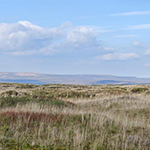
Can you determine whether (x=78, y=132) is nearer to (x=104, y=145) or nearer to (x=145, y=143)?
(x=104, y=145)

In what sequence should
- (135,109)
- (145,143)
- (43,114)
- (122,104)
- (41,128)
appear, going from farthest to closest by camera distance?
(122,104)
(135,109)
(43,114)
(41,128)
(145,143)

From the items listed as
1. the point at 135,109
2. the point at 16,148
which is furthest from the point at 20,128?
the point at 135,109

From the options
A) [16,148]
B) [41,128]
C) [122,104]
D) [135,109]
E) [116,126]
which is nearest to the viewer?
[16,148]

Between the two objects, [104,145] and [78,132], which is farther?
[78,132]

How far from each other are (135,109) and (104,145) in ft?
40.6

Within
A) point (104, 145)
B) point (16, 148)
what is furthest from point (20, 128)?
point (104, 145)

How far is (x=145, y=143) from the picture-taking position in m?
10.8

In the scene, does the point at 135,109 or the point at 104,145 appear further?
the point at 135,109

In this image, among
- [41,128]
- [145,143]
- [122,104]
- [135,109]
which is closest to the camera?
[145,143]

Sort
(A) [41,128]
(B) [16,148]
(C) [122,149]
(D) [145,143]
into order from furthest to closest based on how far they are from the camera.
Result: (A) [41,128], (D) [145,143], (C) [122,149], (B) [16,148]

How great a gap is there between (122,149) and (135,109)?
12.4 metres

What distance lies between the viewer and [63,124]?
12.8 meters

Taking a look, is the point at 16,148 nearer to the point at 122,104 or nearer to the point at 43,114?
the point at 43,114

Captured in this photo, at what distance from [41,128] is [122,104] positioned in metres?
15.1
